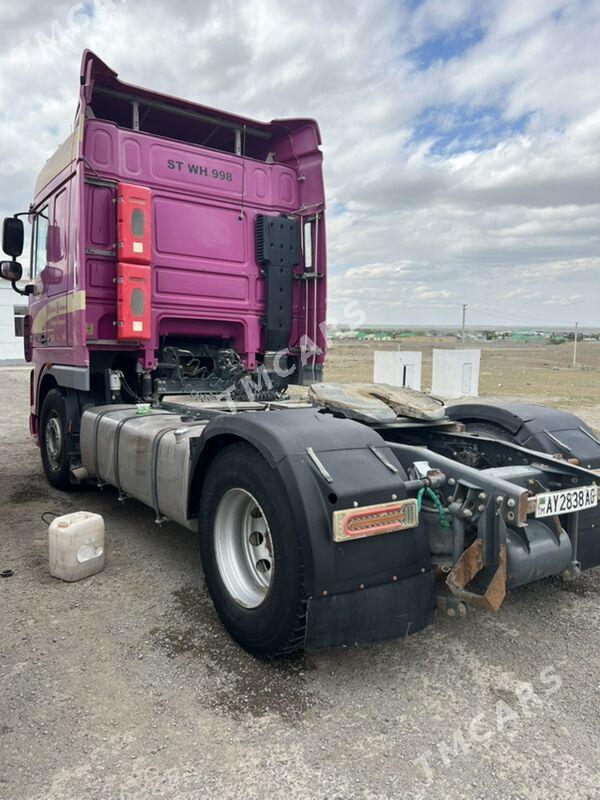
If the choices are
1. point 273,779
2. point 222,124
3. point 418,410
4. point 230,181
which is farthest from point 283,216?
point 273,779

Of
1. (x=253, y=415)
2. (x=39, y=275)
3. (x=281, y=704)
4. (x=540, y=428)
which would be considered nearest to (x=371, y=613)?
(x=281, y=704)

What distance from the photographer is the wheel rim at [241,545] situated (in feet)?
10.1

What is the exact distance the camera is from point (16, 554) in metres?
4.20

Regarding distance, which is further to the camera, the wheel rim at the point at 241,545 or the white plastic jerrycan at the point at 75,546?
the white plastic jerrycan at the point at 75,546

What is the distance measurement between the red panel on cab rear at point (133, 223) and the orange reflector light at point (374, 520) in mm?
3457

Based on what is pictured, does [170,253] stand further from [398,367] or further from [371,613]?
[398,367]

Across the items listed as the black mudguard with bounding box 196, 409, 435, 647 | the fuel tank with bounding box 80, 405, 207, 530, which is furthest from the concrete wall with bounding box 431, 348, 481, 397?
the black mudguard with bounding box 196, 409, 435, 647

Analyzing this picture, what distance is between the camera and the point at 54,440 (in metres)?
5.96

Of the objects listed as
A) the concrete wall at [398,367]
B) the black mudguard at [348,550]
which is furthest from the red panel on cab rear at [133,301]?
the concrete wall at [398,367]

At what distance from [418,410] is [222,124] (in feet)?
13.1

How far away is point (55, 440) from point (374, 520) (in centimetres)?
435

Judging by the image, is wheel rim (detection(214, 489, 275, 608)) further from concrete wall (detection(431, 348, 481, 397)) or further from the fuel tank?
concrete wall (detection(431, 348, 481, 397))

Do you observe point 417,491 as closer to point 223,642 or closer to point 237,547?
point 237,547

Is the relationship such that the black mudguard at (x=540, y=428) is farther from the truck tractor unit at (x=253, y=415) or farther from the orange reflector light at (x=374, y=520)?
the orange reflector light at (x=374, y=520)
